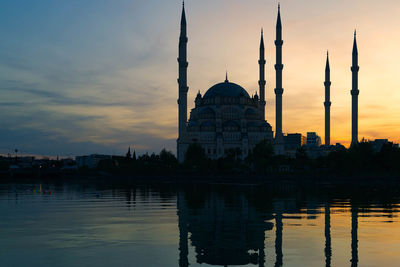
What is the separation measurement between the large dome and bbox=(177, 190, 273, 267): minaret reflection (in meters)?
124

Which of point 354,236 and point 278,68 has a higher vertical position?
point 278,68

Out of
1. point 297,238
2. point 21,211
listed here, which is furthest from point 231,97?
point 297,238

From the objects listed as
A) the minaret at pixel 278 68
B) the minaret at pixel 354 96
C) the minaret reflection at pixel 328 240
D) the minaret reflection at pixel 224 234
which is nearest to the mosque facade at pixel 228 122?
the minaret at pixel 278 68

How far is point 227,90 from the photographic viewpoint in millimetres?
157625

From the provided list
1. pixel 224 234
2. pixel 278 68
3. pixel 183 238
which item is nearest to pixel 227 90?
pixel 278 68

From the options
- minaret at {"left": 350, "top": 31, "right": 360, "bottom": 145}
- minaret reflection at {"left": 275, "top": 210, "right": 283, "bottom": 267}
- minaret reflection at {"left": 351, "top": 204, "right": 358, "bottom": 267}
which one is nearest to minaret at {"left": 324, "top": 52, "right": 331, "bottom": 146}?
minaret at {"left": 350, "top": 31, "right": 360, "bottom": 145}

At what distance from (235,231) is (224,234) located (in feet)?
3.57

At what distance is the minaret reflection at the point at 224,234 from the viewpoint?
1650 centimetres

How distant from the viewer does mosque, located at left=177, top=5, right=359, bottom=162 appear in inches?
4803

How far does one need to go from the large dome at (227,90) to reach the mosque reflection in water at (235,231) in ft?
402

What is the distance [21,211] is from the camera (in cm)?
3234

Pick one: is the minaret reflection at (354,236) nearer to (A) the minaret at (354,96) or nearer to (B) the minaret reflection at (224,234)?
(B) the minaret reflection at (224,234)

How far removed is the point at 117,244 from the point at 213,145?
12541cm

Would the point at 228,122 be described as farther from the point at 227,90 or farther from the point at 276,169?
the point at 276,169
